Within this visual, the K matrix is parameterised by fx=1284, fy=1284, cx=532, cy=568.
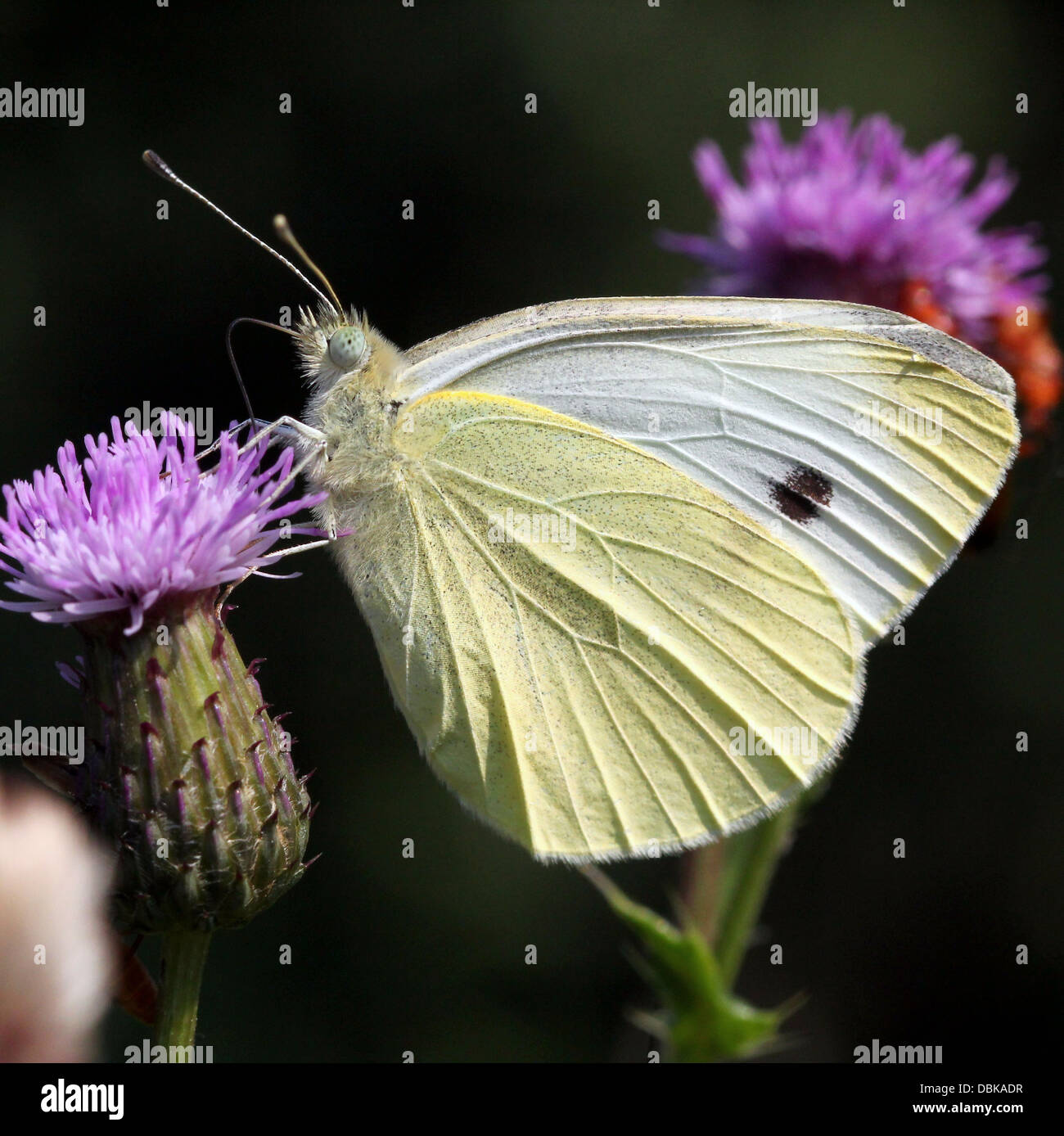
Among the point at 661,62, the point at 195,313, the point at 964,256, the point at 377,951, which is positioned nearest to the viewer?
the point at 964,256

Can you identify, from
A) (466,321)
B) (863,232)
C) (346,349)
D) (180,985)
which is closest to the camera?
(180,985)

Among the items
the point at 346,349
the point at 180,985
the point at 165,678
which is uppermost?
the point at 346,349

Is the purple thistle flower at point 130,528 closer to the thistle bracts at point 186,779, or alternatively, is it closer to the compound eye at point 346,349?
the thistle bracts at point 186,779

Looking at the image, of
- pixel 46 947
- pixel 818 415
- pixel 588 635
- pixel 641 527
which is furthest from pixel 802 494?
pixel 46 947

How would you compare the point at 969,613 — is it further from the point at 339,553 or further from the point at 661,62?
the point at 339,553

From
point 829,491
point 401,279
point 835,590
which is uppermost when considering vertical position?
point 401,279

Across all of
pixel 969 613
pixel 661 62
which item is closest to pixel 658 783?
pixel 969 613

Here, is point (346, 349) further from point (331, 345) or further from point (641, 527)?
point (641, 527)
